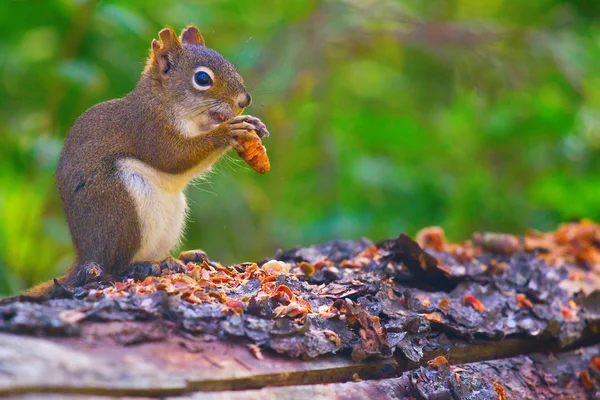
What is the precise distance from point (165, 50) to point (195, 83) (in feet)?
0.51

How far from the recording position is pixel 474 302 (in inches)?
72.0

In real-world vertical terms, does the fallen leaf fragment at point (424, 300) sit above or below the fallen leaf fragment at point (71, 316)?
above

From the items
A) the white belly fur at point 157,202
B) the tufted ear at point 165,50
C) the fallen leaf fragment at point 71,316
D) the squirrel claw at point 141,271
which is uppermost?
the tufted ear at point 165,50

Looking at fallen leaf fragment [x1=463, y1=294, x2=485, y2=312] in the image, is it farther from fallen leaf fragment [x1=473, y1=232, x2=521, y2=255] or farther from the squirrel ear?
the squirrel ear

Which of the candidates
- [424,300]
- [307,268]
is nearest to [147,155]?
[307,268]

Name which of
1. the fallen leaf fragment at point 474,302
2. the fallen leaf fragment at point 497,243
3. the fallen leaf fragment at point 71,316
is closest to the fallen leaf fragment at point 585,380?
the fallen leaf fragment at point 474,302

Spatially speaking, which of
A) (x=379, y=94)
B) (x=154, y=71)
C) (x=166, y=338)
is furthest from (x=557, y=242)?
(x=379, y=94)

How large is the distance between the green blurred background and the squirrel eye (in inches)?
31.8

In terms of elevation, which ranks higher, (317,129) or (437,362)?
(317,129)

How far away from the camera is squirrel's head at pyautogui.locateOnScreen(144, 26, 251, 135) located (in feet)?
7.09

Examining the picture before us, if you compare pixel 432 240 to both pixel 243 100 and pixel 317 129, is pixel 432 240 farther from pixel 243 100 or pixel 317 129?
pixel 317 129

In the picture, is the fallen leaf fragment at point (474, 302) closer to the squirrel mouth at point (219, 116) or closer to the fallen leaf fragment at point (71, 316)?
the squirrel mouth at point (219, 116)

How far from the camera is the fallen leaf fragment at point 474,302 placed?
1.80 meters

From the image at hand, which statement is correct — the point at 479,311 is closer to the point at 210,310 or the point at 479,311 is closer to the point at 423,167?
the point at 210,310
